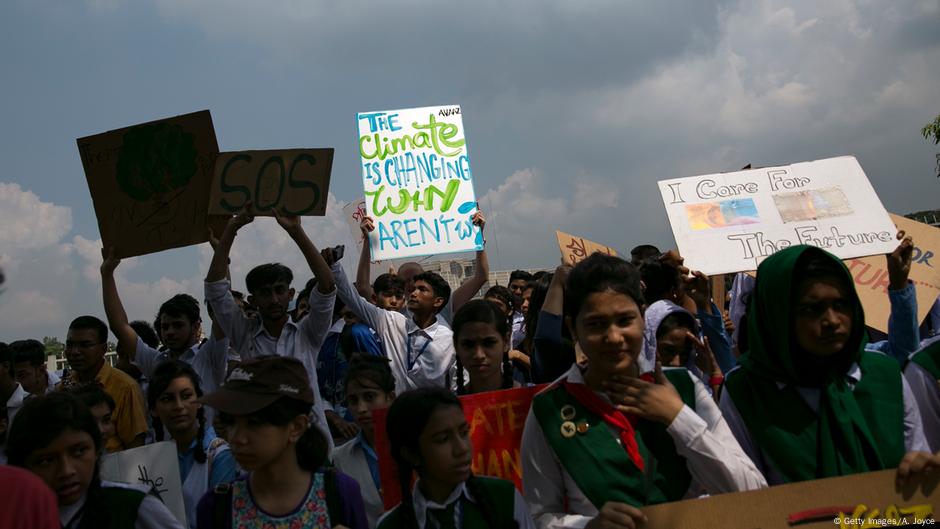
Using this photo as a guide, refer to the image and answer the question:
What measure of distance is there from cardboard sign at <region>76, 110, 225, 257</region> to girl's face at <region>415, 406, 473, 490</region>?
300 centimetres

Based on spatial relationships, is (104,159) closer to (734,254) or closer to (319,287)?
(319,287)

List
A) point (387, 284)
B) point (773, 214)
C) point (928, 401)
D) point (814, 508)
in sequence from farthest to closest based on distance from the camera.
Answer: point (387, 284) < point (773, 214) < point (928, 401) < point (814, 508)

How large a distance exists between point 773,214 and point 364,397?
10.7 feet

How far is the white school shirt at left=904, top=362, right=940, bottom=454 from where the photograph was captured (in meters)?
2.48

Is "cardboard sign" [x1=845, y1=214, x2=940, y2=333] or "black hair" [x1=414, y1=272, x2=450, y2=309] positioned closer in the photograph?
"cardboard sign" [x1=845, y1=214, x2=940, y2=333]

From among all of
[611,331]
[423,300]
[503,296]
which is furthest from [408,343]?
[611,331]

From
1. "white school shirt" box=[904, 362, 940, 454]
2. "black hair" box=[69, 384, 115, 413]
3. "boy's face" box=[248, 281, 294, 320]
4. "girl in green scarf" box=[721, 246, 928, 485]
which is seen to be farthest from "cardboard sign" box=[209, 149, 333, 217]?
"white school shirt" box=[904, 362, 940, 454]

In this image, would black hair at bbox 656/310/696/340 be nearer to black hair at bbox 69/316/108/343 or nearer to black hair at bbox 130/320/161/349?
black hair at bbox 69/316/108/343

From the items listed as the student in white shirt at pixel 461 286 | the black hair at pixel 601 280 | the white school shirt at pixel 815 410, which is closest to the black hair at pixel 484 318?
the black hair at pixel 601 280

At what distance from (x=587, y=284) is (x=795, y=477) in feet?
2.90

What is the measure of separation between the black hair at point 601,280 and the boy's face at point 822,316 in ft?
1.71

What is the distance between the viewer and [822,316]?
2.32 m

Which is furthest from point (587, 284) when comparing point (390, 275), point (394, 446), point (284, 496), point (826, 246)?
point (390, 275)

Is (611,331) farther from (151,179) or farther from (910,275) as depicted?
(910,275)
